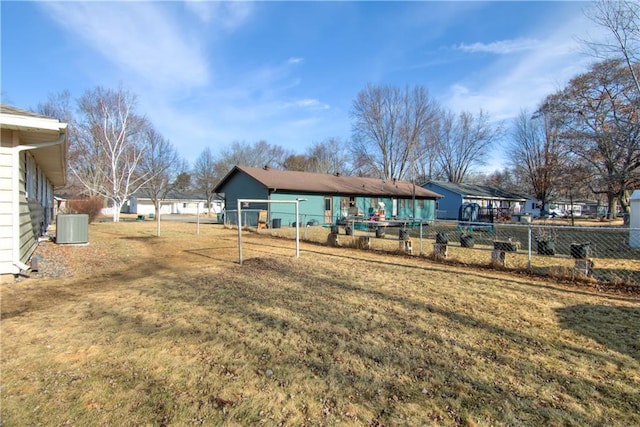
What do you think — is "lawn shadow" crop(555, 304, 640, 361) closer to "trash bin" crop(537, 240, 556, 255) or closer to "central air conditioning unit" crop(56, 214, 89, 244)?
"trash bin" crop(537, 240, 556, 255)

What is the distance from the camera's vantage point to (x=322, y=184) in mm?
26719

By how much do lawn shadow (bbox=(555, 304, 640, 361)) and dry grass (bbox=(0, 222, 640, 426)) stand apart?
0.03 metres

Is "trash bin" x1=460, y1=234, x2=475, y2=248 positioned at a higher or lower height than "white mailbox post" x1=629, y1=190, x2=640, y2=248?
lower

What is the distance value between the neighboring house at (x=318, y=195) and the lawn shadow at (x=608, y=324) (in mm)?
16505

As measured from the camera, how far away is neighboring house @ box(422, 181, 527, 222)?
3578 cm

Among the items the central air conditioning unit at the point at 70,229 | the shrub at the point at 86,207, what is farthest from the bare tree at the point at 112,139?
the central air conditioning unit at the point at 70,229

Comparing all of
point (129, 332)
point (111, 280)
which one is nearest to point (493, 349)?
→ point (129, 332)

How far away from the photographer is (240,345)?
12.3 feet

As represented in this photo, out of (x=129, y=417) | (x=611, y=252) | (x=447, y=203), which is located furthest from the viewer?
(x=447, y=203)

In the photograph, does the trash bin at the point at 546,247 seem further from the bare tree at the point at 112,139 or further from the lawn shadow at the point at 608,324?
the bare tree at the point at 112,139

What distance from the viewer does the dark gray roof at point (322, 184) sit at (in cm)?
2406

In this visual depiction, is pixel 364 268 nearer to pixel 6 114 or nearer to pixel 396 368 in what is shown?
pixel 396 368

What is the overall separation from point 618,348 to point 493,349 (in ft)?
4.68

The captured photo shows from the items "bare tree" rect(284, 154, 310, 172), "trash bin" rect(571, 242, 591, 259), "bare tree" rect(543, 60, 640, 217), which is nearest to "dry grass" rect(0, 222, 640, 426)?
"trash bin" rect(571, 242, 591, 259)
